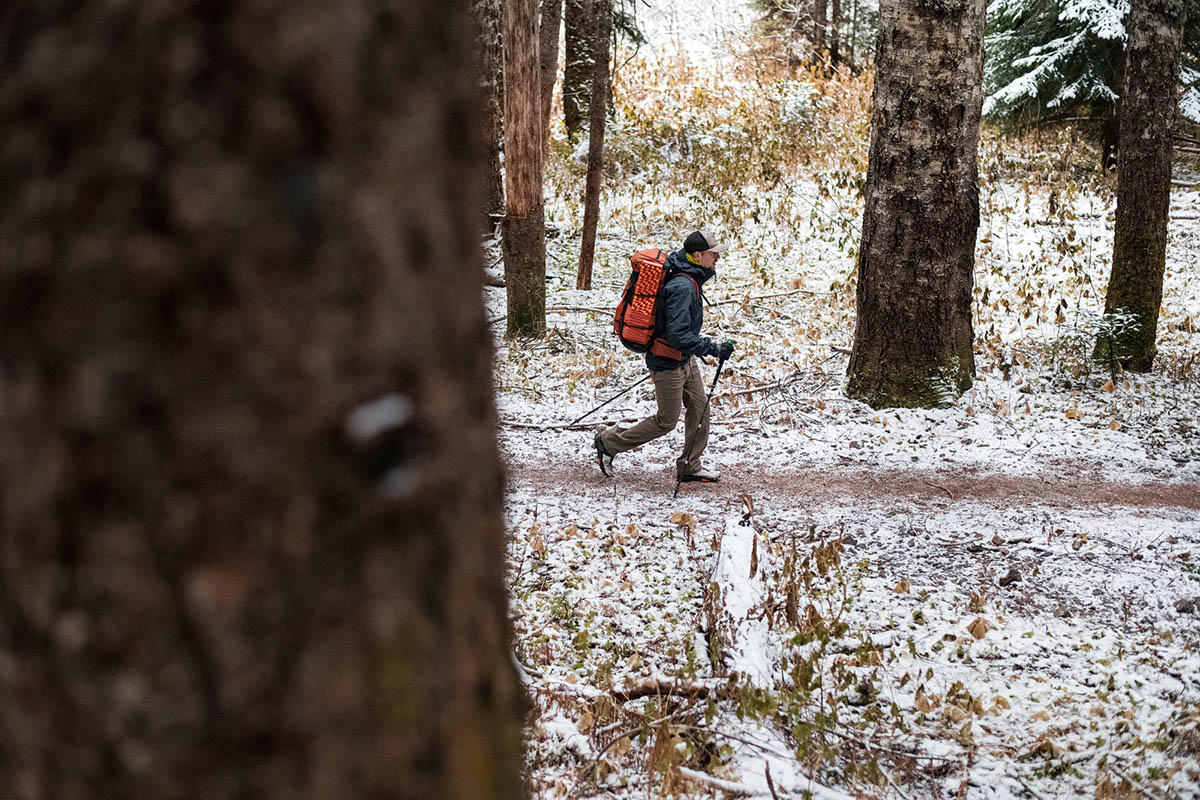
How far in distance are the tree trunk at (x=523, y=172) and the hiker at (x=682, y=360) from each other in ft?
13.4

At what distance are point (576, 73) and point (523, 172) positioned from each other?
9.29 metres

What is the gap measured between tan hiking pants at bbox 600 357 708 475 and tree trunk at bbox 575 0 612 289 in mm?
5843

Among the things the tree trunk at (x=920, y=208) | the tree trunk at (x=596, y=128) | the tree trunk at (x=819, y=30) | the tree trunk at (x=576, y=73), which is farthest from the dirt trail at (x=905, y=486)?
the tree trunk at (x=819, y=30)

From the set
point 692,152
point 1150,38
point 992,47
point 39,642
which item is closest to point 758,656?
point 39,642

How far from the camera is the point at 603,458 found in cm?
852

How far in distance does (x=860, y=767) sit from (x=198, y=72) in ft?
12.8

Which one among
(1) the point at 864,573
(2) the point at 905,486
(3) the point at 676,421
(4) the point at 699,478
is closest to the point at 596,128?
(3) the point at 676,421

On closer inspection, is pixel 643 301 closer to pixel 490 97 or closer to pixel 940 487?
pixel 940 487

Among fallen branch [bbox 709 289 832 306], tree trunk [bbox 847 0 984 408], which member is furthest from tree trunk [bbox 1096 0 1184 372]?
fallen branch [bbox 709 289 832 306]

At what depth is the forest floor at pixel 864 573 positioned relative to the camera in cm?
394

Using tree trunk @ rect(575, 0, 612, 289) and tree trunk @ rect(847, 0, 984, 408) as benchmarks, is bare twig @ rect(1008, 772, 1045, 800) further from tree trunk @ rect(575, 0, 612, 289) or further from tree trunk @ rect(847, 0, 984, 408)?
tree trunk @ rect(575, 0, 612, 289)

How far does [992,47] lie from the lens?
17016mm

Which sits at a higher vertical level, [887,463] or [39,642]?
[39,642]

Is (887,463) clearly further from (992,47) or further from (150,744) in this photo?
(992,47)
